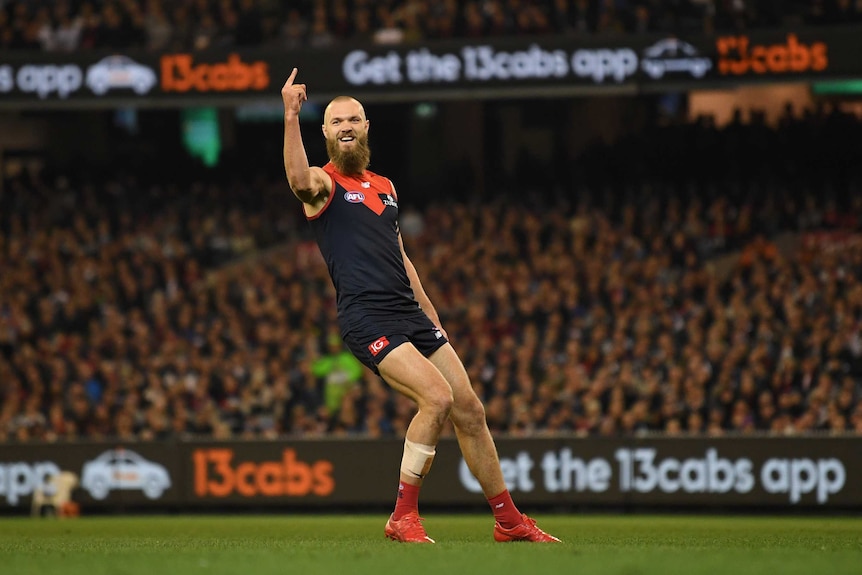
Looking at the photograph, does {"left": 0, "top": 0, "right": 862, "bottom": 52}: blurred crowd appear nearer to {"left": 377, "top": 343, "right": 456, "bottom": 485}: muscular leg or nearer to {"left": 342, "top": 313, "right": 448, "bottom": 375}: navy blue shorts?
{"left": 342, "top": 313, "right": 448, "bottom": 375}: navy blue shorts

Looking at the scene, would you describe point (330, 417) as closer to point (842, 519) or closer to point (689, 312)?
point (689, 312)

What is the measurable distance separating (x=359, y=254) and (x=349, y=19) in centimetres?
1522

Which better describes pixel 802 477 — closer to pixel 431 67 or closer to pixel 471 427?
pixel 431 67

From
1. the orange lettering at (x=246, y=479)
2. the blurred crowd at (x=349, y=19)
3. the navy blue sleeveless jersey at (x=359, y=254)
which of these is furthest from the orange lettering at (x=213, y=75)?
the navy blue sleeveless jersey at (x=359, y=254)

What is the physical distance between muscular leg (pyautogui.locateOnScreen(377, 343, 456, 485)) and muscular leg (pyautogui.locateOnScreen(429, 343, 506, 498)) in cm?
14

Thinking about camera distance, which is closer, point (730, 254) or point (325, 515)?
point (325, 515)

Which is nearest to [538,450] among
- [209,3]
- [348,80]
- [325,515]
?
[325,515]

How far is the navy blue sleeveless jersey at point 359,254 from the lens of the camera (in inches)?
280

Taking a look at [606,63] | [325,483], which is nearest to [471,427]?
[325,483]

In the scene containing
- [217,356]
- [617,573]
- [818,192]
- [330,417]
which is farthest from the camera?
[818,192]

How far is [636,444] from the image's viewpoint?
54.0 feet

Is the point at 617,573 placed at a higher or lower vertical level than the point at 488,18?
lower

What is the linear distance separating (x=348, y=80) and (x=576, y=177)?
15.9 ft

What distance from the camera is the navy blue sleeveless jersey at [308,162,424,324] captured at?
711 cm
